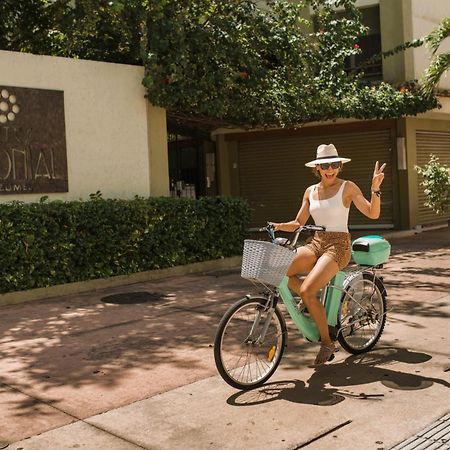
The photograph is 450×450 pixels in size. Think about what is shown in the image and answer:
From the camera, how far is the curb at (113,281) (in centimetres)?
897

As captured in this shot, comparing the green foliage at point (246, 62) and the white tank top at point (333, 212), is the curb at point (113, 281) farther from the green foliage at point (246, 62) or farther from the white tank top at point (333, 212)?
the white tank top at point (333, 212)

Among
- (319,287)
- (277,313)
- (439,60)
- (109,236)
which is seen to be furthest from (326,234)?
(439,60)

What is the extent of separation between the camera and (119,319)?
7.56 meters

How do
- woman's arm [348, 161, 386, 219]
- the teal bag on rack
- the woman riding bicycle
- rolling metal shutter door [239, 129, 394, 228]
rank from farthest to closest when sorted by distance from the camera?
rolling metal shutter door [239, 129, 394, 228], the teal bag on rack, the woman riding bicycle, woman's arm [348, 161, 386, 219]

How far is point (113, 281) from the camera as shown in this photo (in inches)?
398

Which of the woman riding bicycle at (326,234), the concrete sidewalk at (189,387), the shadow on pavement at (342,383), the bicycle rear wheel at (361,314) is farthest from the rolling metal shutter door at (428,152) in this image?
the woman riding bicycle at (326,234)

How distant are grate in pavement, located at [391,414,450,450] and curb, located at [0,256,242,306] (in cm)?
648

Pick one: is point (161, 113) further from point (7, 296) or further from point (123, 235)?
point (7, 296)

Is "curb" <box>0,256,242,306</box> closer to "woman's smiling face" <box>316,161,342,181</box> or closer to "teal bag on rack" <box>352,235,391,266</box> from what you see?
"teal bag on rack" <box>352,235,391,266</box>

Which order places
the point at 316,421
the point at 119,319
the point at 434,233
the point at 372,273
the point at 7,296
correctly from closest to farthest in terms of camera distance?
the point at 316,421 < the point at 372,273 < the point at 119,319 < the point at 7,296 < the point at 434,233

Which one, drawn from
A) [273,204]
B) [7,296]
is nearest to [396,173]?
[273,204]

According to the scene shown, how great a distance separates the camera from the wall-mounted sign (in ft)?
31.0

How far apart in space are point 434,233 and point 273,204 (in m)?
4.76

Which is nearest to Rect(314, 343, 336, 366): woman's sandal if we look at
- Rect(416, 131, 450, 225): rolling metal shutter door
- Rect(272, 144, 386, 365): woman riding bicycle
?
Rect(272, 144, 386, 365): woman riding bicycle
